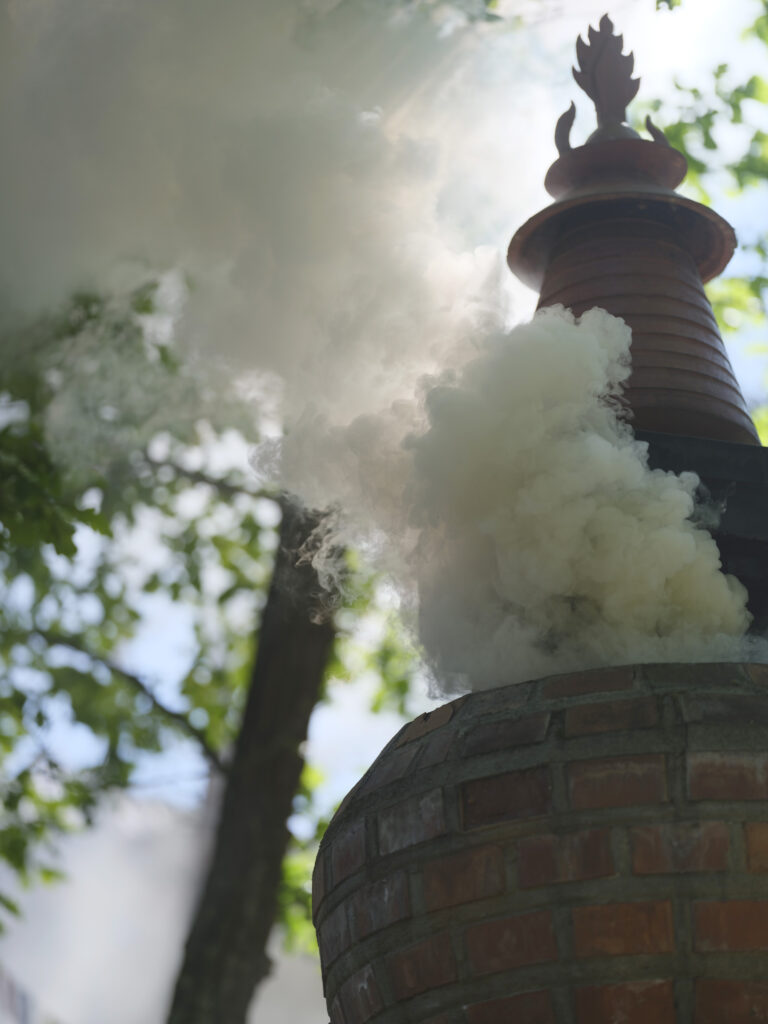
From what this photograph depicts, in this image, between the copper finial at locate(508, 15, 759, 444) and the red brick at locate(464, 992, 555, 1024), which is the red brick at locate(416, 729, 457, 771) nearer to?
the red brick at locate(464, 992, 555, 1024)

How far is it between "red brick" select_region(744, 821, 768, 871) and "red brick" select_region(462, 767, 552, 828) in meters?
0.27

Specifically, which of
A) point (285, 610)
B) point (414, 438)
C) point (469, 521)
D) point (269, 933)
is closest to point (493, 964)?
point (469, 521)

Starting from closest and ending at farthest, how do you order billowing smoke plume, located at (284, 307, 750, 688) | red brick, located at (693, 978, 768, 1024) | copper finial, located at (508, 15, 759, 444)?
red brick, located at (693, 978, 768, 1024), billowing smoke plume, located at (284, 307, 750, 688), copper finial, located at (508, 15, 759, 444)

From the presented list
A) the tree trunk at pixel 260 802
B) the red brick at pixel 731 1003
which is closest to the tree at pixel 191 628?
the tree trunk at pixel 260 802

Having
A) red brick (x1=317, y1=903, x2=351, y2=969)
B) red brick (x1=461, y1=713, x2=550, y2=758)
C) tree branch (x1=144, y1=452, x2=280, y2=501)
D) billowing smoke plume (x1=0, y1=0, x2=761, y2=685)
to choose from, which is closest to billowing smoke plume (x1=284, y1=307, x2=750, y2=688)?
billowing smoke plume (x1=0, y1=0, x2=761, y2=685)

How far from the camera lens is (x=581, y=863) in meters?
1.55

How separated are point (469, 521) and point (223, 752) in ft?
17.5

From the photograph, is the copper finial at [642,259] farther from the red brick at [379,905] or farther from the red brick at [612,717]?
the red brick at [379,905]

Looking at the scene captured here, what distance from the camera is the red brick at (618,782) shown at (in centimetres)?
156

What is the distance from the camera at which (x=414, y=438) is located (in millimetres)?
2188

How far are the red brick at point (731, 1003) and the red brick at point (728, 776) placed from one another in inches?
9.5

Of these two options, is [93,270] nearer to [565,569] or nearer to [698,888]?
[565,569]

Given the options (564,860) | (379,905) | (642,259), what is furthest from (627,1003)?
(642,259)

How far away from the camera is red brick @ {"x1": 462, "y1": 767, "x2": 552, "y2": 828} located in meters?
1.61
